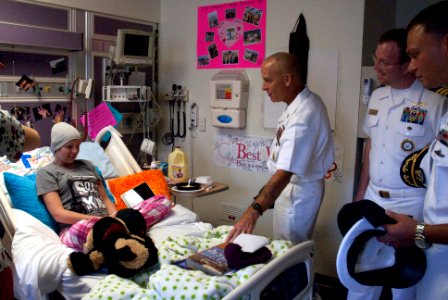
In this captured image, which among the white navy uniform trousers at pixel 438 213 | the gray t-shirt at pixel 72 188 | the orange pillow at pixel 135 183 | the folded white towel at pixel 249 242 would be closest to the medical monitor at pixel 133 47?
the orange pillow at pixel 135 183

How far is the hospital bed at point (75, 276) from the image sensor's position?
1.51 metres

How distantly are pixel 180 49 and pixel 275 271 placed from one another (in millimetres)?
2924

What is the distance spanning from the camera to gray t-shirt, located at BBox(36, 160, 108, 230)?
2396mm

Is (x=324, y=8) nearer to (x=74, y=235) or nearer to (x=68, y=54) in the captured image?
(x=68, y=54)

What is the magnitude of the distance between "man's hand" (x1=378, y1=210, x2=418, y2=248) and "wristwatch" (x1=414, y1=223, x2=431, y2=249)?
0.04ft

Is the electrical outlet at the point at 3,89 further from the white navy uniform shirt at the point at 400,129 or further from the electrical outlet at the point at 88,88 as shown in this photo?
the white navy uniform shirt at the point at 400,129

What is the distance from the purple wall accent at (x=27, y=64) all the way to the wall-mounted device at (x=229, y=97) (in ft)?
4.23

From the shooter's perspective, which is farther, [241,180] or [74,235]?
[241,180]

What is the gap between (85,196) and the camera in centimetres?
249

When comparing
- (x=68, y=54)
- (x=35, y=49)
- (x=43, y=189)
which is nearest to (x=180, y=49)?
(x=68, y=54)

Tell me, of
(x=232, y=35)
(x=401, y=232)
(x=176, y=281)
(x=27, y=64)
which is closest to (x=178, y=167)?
(x=232, y=35)

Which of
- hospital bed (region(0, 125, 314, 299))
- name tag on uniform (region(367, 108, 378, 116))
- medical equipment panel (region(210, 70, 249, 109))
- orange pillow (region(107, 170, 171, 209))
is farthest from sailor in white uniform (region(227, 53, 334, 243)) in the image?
medical equipment panel (region(210, 70, 249, 109))

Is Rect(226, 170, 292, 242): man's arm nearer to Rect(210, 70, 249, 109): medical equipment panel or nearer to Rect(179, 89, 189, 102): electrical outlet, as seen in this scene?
Rect(210, 70, 249, 109): medical equipment panel

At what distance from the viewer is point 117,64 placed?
11.7 feet
